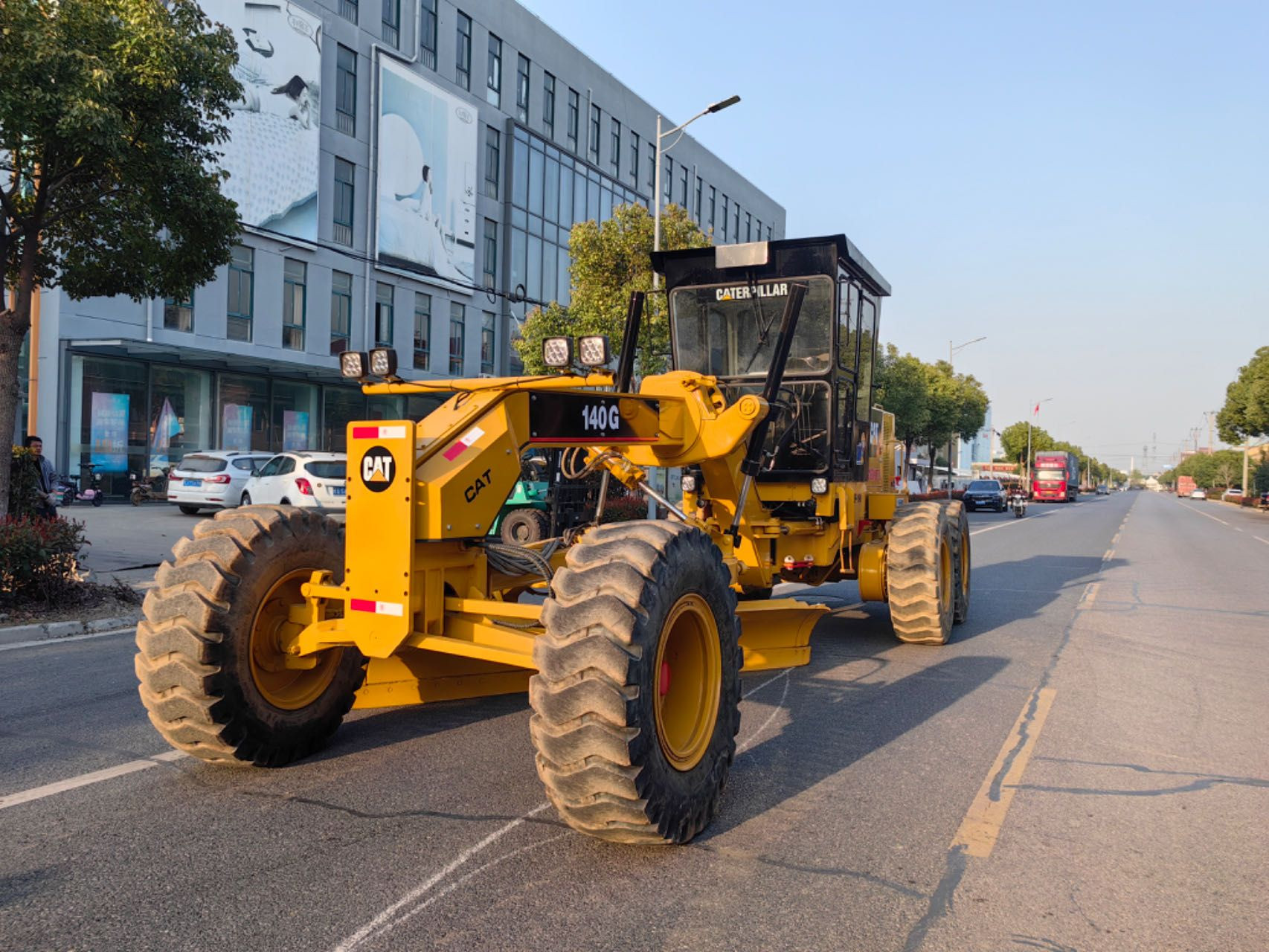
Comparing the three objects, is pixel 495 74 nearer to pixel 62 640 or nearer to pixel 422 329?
pixel 422 329

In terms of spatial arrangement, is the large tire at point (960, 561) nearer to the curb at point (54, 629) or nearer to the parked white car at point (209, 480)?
the curb at point (54, 629)

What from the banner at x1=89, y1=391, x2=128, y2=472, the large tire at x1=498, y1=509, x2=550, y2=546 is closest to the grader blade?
the large tire at x1=498, y1=509, x2=550, y2=546

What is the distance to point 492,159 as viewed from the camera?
123ft

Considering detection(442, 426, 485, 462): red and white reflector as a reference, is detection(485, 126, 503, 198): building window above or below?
above

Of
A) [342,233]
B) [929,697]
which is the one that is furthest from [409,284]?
[929,697]

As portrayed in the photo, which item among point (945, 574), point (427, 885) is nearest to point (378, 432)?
point (427, 885)

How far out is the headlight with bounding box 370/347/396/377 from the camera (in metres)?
5.21

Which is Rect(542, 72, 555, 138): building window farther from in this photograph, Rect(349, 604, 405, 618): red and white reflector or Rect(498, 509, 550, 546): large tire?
Rect(349, 604, 405, 618): red and white reflector

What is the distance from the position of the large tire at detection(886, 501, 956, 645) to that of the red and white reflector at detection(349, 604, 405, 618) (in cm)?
558

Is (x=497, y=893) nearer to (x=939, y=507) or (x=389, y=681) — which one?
(x=389, y=681)

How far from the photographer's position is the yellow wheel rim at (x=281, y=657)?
4.89 m

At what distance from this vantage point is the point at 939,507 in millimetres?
9656

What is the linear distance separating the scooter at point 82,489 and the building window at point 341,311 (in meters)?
8.40

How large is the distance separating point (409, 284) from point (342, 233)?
136 inches
